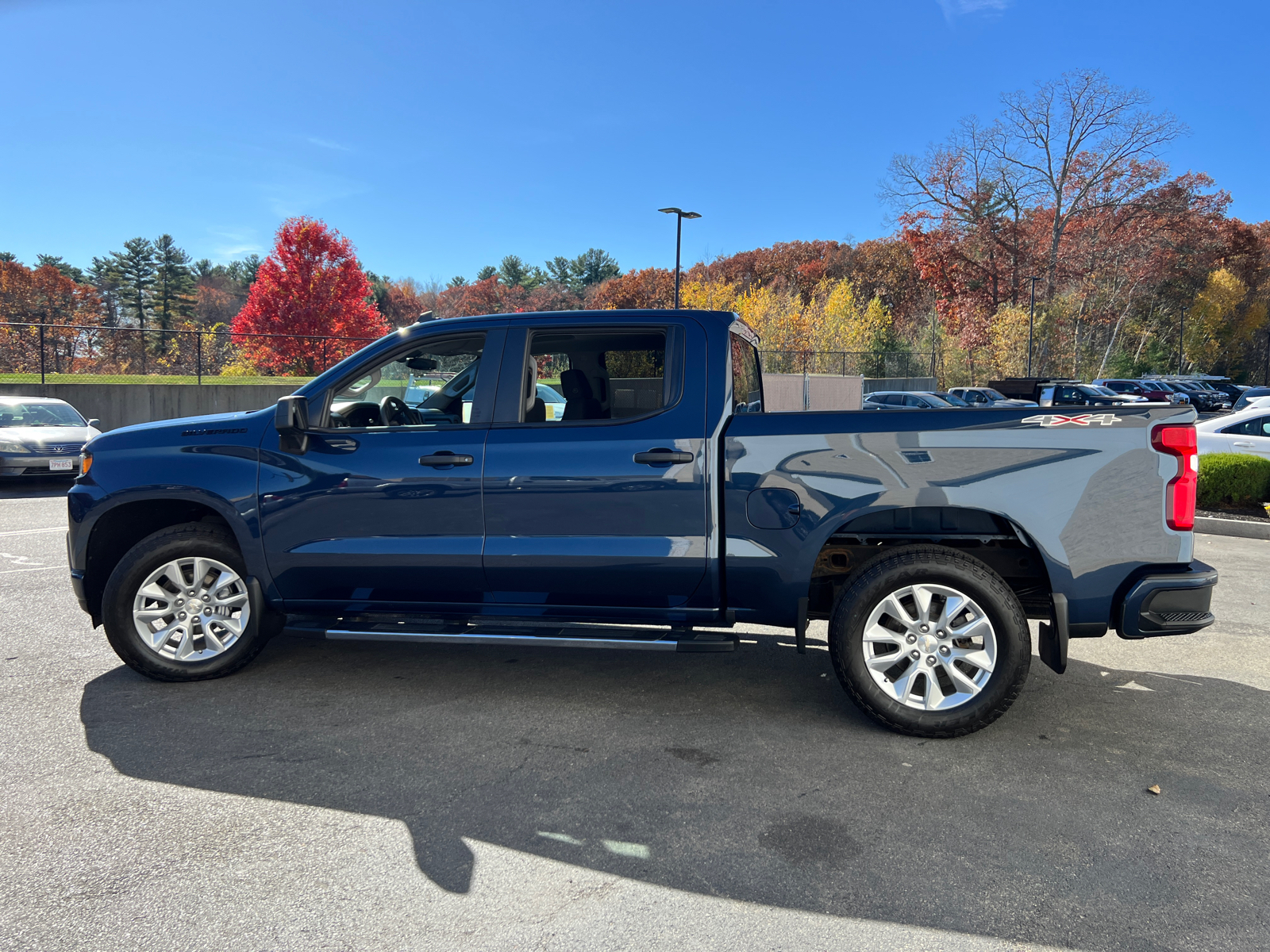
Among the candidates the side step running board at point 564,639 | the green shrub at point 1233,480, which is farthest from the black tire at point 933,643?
the green shrub at point 1233,480

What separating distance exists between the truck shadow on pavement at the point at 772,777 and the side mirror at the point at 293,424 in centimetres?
131

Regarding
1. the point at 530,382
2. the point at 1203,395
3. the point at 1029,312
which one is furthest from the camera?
the point at 1029,312

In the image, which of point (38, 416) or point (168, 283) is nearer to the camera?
point (38, 416)

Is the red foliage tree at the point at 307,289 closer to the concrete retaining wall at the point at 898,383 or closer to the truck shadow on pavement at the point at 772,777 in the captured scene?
the concrete retaining wall at the point at 898,383

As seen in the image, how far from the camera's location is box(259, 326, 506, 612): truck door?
4324 millimetres

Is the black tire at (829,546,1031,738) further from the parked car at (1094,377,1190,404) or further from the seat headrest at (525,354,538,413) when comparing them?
the parked car at (1094,377,1190,404)

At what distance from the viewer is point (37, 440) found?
12766 millimetres

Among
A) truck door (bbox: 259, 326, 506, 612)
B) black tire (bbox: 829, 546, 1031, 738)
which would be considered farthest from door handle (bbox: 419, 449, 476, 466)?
black tire (bbox: 829, 546, 1031, 738)

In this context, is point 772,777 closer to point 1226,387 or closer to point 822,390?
point 822,390

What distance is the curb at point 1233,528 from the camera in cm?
1012

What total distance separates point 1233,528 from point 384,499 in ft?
33.9

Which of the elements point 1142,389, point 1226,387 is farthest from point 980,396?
point 1226,387

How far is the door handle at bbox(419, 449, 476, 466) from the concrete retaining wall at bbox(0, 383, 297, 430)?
18759mm

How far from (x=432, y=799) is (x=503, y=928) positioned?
0.88 m
